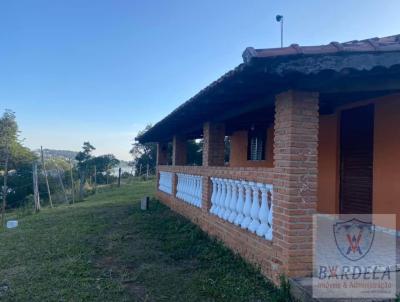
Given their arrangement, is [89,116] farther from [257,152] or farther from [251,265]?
[251,265]

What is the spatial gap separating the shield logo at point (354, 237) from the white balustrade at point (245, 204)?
119 cm

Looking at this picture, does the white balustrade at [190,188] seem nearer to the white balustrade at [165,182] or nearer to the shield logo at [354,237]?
the white balustrade at [165,182]

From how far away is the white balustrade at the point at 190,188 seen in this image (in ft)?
24.5

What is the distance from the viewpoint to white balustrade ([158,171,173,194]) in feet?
34.9

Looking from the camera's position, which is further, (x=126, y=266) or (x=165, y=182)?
(x=165, y=182)

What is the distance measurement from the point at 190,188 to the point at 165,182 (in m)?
3.41

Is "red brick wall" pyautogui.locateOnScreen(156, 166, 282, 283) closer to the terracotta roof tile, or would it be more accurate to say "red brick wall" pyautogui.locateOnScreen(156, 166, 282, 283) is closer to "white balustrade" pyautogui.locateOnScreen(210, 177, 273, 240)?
"white balustrade" pyautogui.locateOnScreen(210, 177, 273, 240)

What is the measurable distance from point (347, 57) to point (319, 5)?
6.46m

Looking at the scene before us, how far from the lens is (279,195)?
3902mm

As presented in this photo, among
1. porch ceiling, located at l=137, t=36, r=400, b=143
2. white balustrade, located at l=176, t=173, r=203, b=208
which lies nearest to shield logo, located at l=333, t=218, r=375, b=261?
porch ceiling, located at l=137, t=36, r=400, b=143

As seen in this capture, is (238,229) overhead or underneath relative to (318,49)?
underneath

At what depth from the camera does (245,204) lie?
4961mm

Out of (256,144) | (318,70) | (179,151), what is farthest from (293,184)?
(256,144)

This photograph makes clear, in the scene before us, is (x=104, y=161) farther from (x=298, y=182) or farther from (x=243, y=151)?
(x=298, y=182)
